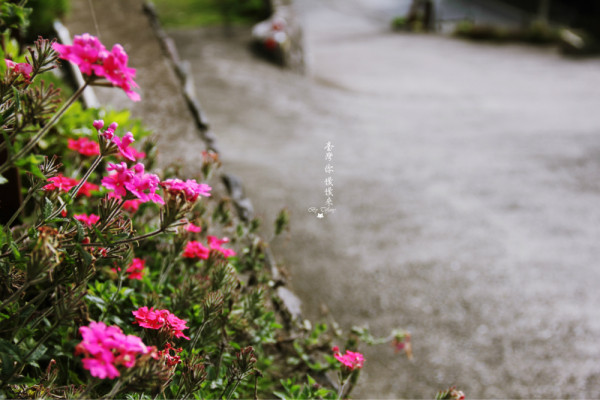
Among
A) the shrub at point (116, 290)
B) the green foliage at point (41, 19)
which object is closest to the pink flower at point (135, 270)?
the shrub at point (116, 290)

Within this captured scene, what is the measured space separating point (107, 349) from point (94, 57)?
0.72m

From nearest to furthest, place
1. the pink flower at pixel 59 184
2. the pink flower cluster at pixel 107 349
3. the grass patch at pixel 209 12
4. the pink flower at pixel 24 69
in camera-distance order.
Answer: the pink flower cluster at pixel 107 349 < the pink flower at pixel 24 69 < the pink flower at pixel 59 184 < the grass patch at pixel 209 12

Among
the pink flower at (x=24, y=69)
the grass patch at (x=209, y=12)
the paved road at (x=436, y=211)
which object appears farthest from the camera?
the grass patch at (x=209, y=12)

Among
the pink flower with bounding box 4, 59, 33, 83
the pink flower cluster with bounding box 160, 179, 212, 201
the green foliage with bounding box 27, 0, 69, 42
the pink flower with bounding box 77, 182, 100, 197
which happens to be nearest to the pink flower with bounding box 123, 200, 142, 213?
the pink flower with bounding box 77, 182, 100, 197

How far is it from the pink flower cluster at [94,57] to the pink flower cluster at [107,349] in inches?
25.0

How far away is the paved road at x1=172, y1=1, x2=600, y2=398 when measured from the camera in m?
4.59

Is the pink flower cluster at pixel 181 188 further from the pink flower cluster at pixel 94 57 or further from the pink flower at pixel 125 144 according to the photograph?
the pink flower cluster at pixel 94 57

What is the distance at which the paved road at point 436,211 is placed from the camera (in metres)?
4.59

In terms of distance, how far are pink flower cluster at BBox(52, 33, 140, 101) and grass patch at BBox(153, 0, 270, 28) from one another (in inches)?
540

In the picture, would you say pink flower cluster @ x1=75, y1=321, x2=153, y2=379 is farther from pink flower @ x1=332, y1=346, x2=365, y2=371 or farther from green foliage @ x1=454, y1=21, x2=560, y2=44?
green foliage @ x1=454, y1=21, x2=560, y2=44

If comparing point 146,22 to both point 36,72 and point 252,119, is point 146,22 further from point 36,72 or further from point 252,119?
point 36,72

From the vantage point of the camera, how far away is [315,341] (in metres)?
2.95

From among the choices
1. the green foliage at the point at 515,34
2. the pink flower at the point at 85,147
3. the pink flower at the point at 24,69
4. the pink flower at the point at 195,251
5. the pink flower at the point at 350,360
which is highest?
the pink flower at the point at 24,69

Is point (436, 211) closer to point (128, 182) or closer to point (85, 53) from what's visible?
point (128, 182)
